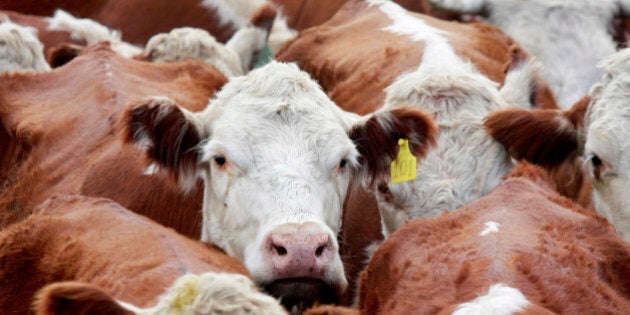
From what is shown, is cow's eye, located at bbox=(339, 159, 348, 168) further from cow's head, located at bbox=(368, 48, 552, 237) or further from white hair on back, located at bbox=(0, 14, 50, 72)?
white hair on back, located at bbox=(0, 14, 50, 72)

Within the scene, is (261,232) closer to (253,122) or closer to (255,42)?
(253,122)

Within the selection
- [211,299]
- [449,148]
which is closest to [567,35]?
[449,148]

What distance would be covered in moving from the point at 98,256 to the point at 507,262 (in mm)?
1288

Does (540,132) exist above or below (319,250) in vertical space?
below

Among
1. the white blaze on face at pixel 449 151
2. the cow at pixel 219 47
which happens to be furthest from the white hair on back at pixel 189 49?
the white blaze on face at pixel 449 151

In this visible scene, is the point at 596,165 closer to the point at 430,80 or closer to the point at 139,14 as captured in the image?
the point at 430,80

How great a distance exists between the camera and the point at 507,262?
361cm

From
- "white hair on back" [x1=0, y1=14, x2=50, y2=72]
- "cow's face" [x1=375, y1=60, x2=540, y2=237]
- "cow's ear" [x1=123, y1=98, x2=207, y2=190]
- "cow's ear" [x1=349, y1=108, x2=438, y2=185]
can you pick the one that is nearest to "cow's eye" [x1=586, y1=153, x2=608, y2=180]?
"cow's face" [x1=375, y1=60, x2=540, y2=237]

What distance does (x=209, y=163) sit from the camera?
15.9 feet

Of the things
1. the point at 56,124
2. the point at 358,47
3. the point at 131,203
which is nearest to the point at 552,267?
the point at 131,203

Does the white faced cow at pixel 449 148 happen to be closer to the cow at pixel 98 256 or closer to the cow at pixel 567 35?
the cow at pixel 98 256

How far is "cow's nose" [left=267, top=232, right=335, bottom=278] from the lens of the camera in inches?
159

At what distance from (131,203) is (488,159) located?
1612 millimetres

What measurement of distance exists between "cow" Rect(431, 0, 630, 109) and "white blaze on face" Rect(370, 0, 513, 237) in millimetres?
1636
